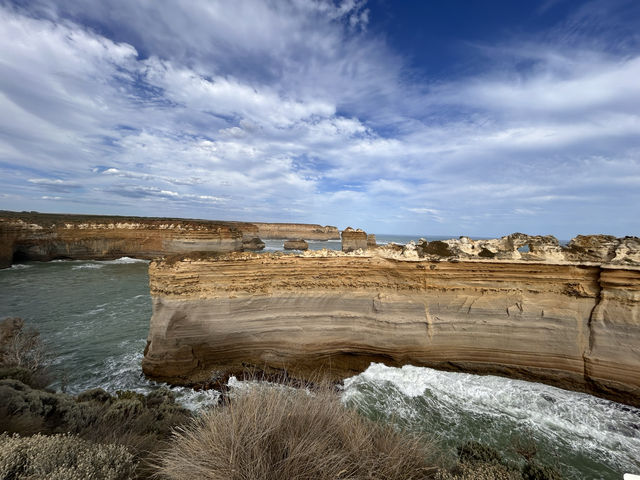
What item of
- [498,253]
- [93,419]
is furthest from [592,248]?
[93,419]

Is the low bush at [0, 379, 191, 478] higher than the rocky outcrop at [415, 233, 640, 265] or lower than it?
lower

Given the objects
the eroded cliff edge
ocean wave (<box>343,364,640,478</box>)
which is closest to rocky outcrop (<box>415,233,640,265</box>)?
the eroded cliff edge

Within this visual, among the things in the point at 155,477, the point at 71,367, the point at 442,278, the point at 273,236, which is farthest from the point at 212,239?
the point at 273,236

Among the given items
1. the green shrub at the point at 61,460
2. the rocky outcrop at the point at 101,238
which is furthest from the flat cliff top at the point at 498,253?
the rocky outcrop at the point at 101,238

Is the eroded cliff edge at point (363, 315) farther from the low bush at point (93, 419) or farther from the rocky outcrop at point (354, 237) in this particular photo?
the rocky outcrop at point (354, 237)

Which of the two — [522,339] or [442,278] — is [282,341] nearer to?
[442,278]

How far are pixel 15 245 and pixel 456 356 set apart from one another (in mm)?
40007

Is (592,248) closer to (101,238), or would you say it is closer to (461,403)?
(461,403)

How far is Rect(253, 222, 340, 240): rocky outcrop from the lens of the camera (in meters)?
80.1

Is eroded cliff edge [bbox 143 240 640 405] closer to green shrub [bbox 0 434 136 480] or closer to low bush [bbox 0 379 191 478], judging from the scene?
low bush [bbox 0 379 191 478]

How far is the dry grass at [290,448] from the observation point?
2.58m

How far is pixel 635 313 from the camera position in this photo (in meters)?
6.32

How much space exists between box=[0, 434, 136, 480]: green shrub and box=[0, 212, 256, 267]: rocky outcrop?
1063 inches

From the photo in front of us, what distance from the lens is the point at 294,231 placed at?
8112cm
